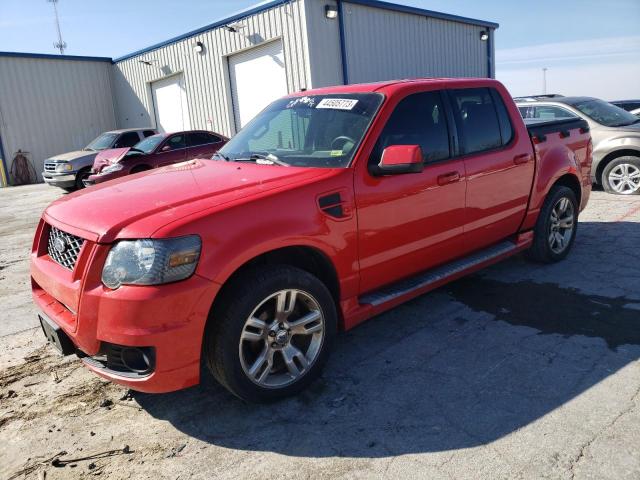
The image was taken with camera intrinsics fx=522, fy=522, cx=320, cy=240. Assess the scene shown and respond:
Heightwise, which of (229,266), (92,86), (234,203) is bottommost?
(229,266)

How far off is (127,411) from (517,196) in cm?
353

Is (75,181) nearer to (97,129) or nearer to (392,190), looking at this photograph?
(97,129)

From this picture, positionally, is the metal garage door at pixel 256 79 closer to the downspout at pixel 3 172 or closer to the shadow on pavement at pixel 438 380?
the downspout at pixel 3 172

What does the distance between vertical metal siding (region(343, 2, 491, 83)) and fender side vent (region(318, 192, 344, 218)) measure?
12.4 metres

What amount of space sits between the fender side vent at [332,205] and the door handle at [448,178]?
3.19 ft

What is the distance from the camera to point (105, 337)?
258 cm

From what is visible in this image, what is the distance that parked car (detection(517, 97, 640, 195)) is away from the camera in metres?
8.70

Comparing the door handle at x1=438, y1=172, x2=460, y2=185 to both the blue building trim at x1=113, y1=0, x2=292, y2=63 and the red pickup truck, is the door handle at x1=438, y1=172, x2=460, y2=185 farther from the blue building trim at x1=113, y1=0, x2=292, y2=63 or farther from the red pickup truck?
the blue building trim at x1=113, y1=0, x2=292, y2=63

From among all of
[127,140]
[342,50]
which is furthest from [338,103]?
[127,140]

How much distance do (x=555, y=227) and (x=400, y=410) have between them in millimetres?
3215

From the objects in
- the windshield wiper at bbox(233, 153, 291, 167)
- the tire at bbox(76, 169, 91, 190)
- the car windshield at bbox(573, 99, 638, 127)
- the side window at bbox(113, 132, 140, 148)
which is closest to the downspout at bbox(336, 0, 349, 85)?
the side window at bbox(113, 132, 140, 148)

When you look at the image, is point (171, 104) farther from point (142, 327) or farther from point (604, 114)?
point (142, 327)

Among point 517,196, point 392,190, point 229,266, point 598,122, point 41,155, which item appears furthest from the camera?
point 41,155

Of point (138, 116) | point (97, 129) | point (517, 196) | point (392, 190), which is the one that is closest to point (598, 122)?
point (517, 196)
